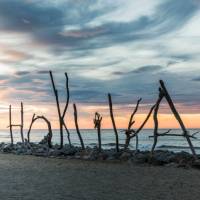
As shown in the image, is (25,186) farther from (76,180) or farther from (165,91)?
(165,91)

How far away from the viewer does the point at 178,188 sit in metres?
16.1

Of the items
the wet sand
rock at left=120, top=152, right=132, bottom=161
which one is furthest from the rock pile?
the wet sand

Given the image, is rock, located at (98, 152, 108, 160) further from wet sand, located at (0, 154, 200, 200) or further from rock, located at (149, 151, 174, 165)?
wet sand, located at (0, 154, 200, 200)

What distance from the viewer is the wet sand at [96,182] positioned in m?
14.4

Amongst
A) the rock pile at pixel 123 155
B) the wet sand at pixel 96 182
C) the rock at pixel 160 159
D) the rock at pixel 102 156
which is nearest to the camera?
the wet sand at pixel 96 182

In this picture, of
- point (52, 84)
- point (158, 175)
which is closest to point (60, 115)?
point (52, 84)

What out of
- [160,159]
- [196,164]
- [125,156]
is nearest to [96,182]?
[196,164]

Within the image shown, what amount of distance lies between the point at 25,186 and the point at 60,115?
1776 centimetres

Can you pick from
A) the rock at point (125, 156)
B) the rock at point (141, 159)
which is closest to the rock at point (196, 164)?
the rock at point (141, 159)

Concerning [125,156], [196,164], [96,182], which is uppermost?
[125,156]

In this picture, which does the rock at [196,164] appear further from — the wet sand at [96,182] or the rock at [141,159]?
the rock at [141,159]

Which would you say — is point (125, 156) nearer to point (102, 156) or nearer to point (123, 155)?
point (123, 155)

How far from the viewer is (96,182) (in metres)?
17.5

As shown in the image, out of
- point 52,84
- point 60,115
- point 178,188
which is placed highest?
point 52,84
